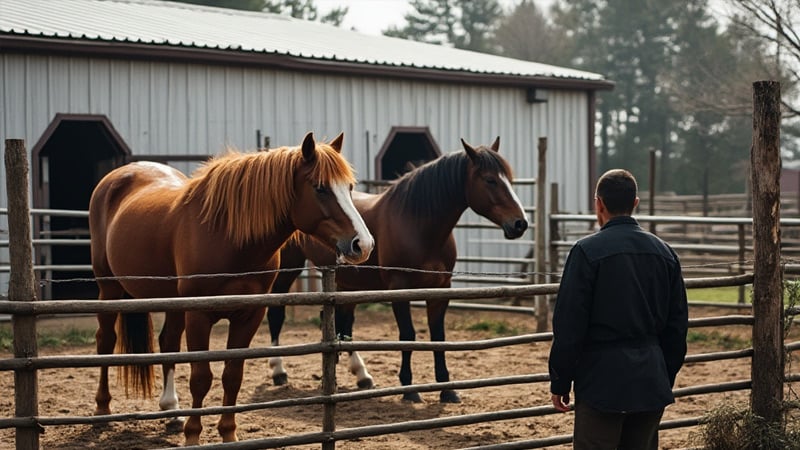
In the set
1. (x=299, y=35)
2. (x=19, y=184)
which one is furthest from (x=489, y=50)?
(x=19, y=184)

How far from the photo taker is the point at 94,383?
8.42 meters

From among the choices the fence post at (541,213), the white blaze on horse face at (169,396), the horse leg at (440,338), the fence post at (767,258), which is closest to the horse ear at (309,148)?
the white blaze on horse face at (169,396)

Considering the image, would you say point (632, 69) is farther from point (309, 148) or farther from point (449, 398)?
point (309, 148)

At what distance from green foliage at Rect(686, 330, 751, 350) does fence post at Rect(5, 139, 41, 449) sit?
24.3 feet

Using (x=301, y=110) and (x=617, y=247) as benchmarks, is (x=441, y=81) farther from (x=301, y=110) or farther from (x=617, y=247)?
(x=617, y=247)

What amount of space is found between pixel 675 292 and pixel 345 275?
15.0 feet

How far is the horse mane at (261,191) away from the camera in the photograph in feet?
19.2

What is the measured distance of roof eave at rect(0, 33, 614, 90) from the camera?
39.5 feet

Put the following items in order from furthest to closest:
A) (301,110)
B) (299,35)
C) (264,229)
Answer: (299,35), (301,110), (264,229)

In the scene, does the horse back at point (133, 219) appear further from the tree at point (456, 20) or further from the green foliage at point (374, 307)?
the tree at point (456, 20)

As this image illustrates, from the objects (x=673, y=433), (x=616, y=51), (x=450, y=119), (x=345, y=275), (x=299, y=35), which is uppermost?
(x=616, y=51)

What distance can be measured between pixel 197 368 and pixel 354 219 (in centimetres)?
124

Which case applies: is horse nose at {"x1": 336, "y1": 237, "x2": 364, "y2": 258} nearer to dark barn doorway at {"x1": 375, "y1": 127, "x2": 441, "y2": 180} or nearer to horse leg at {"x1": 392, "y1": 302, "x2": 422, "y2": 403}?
horse leg at {"x1": 392, "y1": 302, "x2": 422, "y2": 403}

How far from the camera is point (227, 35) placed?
15.4 meters
